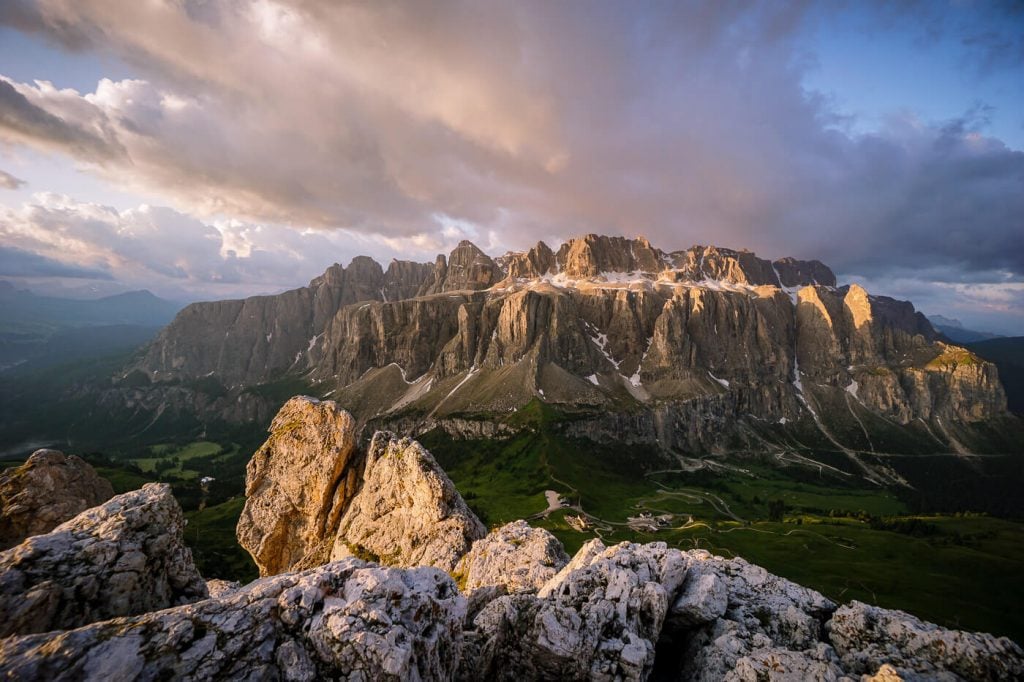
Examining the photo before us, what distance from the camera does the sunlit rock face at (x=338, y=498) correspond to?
33125mm

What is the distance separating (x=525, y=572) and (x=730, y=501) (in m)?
194

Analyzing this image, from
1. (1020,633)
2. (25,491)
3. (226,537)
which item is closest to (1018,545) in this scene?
(1020,633)

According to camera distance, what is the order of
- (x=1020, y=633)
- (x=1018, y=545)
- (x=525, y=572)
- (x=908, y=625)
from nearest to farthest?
1. (x=908, y=625)
2. (x=525, y=572)
3. (x=1020, y=633)
4. (x=1018, y=545)

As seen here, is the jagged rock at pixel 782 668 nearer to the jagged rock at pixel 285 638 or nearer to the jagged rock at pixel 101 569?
the jagged rock at pixel 285 638

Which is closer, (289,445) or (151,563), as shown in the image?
(151,563)

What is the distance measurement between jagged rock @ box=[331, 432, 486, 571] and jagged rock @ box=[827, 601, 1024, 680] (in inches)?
843

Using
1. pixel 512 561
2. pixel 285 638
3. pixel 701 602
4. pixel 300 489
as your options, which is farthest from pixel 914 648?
pixel 300 489

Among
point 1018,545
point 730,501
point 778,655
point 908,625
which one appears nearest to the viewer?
point 778,655

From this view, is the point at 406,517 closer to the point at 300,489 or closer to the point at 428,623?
the point at 300,489

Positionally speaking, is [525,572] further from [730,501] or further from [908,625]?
[730,501]

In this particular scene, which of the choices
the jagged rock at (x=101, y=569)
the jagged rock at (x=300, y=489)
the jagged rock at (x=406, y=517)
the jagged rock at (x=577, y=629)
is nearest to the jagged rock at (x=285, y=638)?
the jagged rock at (x=577, y=629)

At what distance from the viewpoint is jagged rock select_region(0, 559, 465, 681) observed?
31.7 feet

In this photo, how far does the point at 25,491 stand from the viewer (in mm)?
30688

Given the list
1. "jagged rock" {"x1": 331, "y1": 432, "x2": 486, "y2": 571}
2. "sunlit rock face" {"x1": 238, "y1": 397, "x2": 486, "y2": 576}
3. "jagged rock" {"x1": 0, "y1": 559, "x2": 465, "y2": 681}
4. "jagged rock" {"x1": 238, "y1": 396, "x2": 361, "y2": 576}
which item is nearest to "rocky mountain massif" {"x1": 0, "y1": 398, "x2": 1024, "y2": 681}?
"jagged rock" {"x1": 0, "y1": 559, "x2": 465, "y2": 681}
